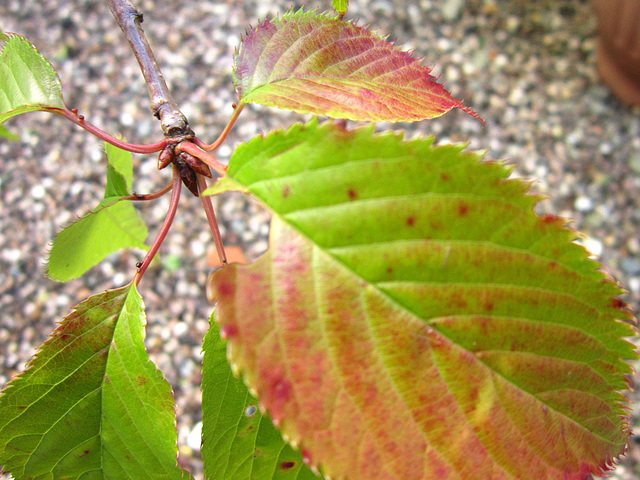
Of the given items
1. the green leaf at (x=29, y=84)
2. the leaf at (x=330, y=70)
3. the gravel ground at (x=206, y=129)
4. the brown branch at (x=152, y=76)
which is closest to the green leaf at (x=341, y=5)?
the leaf at (x=330, y=70)

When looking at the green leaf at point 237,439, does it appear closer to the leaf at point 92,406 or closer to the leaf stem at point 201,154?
the leaf at point 92,406

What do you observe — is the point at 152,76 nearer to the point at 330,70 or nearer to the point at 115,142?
the point at 115,142

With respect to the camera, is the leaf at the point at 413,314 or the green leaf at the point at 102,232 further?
the green leaf at the point at 102,232

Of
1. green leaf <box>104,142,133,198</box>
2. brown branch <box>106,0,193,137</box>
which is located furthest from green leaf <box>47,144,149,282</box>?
brown branch <box>106,0,193,137</box>

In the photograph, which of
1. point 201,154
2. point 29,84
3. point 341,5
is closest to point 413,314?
point 201,154

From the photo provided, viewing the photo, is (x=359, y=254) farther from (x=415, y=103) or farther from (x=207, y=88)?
(x=207, y=88)
